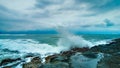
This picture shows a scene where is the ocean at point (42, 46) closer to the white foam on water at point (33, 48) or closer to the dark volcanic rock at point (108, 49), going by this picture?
the white foam on water at point (33, 48)

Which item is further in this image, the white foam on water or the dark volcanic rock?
the white foam on water

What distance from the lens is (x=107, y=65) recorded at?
684 centimetres

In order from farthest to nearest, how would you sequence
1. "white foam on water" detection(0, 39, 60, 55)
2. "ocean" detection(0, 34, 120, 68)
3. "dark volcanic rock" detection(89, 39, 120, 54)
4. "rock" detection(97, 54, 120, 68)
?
"white foam on water" detection(0, 39, 60, 55)
"ocean" detection(0, 34, 120, 68)
"dark volcanic rock" detection(89, 39, 120, 54)
"rock" detection(97, 54, 120, 68)

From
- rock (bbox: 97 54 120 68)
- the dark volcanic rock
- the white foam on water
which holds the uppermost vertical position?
the dark volcanic rock

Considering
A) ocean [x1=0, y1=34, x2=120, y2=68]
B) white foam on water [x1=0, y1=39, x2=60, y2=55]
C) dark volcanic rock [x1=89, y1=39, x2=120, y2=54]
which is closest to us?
dark volcanic rock [x1=89, y1=39, x2=120, y2=54]

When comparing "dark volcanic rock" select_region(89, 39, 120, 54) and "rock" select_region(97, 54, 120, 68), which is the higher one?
"dark volcanic rock" select_region(89, 39, 120, 54)

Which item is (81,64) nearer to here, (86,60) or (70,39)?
(86,60)

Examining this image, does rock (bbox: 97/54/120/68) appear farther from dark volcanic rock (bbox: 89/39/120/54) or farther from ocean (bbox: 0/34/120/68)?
ocean (bbox: 0/34/120/68)

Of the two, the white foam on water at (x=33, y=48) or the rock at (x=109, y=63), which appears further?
the white foam on water at (x=33, y=48)

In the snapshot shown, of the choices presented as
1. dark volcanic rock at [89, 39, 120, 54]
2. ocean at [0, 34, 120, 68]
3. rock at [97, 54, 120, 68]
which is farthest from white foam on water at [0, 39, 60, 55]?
rock at [97, 54, 120, 68]

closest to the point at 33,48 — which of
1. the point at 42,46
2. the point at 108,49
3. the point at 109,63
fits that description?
the point at 42,46

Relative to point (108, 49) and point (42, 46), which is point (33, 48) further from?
point (108, 49)

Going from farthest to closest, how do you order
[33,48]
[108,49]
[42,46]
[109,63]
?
[42,46]
[33,48]
[108,49]
[109,63]

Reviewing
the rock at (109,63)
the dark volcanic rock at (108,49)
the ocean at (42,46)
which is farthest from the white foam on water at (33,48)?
the rock at (109,63)
